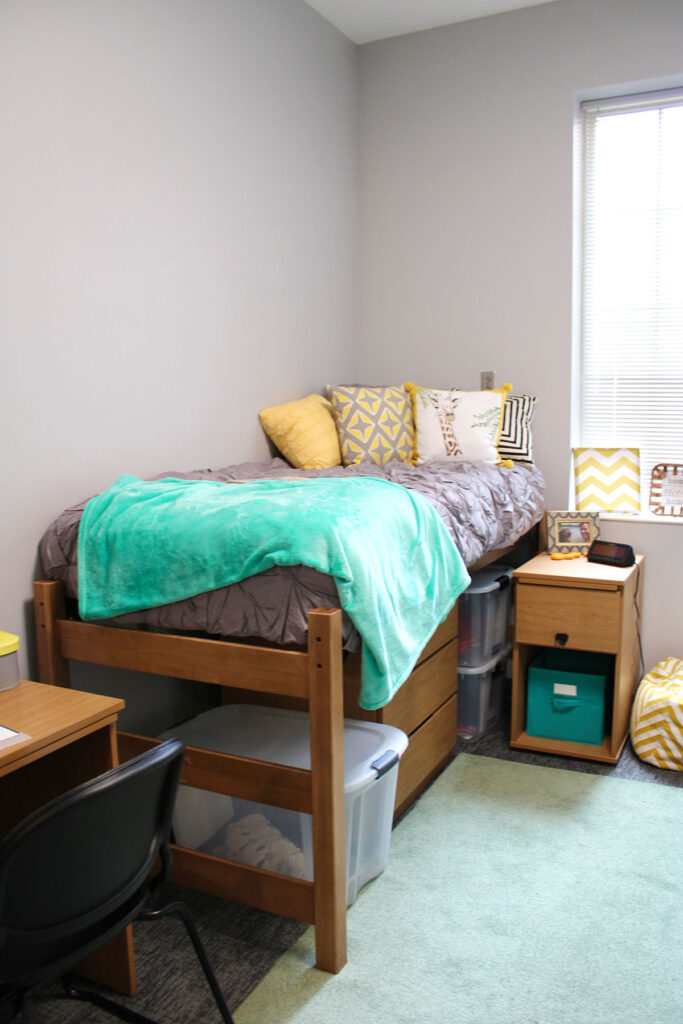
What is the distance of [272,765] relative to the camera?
1698mm

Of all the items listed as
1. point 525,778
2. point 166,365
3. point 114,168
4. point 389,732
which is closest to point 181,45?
point 114,168

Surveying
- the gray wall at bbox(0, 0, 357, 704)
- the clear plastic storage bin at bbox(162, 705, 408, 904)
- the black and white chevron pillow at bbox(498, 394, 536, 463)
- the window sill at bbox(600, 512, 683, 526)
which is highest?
the gray wall at bbox(0, 0, 357, 704)

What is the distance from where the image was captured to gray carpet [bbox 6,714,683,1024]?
1578mm

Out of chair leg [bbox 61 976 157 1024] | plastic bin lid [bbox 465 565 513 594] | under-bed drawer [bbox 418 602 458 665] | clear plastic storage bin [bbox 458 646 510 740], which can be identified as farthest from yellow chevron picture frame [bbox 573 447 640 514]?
chair leg [bbox 61 976 157 1024]

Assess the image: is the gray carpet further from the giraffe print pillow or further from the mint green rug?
the giraffe print pillow

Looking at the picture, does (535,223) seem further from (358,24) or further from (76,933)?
(76,933)

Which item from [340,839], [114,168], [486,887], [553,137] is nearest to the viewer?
[340,839]

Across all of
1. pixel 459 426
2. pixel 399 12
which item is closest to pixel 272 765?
pixel 459 426

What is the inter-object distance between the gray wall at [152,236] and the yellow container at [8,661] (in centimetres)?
36

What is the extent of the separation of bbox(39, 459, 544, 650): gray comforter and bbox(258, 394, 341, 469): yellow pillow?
0.23 feet

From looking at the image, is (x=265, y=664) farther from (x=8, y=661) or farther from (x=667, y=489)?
(x=667, y=489)

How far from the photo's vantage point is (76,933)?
118cm

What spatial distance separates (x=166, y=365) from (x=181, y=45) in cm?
97

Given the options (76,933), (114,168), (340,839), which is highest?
(114,168)
